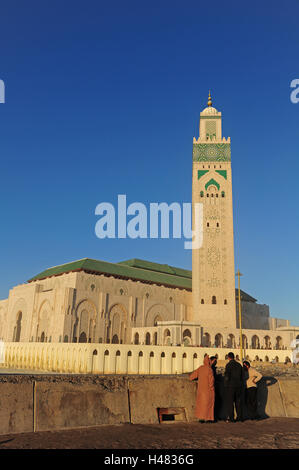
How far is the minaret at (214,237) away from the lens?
4794 cm

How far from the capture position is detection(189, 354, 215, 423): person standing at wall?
621 centimetres

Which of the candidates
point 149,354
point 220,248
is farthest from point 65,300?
point 220,248

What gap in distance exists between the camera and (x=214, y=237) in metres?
50.2

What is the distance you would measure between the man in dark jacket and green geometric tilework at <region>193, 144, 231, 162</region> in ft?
158

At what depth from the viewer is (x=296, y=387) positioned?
7.54 meters

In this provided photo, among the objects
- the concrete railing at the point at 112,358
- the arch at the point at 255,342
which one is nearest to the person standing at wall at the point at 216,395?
the concrete railing at the point at 112,358

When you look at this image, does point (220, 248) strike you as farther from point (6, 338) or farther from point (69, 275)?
point (6, 338)

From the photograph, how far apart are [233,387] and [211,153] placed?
4929 cm

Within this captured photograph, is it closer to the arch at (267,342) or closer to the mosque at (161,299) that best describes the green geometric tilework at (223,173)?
the mosque at (161,299)

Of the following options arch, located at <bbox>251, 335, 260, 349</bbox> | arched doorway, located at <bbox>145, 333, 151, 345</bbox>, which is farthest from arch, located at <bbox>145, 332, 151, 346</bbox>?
arch, located at <bbox>251, 335, 260, 349</bbox>

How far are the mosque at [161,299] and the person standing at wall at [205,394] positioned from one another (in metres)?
38.0

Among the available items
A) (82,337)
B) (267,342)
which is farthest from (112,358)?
(267,342)
